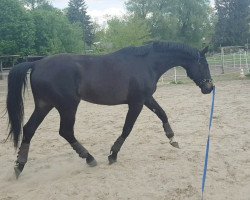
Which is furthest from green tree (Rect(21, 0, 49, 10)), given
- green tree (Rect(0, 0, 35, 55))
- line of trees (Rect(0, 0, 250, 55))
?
green tree (Rect(0, 0, 35, 55))

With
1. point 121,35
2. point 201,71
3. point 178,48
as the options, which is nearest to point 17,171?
point 178,48

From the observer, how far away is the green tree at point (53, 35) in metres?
30.3

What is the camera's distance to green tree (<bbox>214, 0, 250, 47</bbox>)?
49.3 metres

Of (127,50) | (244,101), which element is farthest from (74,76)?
(244,101)

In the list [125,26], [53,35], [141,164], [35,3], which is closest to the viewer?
[141,164]

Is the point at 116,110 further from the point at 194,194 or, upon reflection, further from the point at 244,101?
the point at 194,194

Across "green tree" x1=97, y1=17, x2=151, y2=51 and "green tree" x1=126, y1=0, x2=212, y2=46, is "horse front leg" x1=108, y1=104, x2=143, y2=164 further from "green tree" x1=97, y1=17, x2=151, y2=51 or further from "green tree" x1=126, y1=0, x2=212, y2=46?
"green tree" x1=126, y1=0, x2=212, y2=46

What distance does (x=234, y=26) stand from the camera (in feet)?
162

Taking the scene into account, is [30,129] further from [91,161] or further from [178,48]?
[178,48]

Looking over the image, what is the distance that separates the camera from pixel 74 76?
4.44 m

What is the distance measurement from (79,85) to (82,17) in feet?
190

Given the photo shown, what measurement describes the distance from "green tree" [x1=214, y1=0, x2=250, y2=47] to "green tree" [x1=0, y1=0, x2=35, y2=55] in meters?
31.0

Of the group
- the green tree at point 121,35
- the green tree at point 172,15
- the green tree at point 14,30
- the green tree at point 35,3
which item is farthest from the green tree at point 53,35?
the green tree at point 35,3

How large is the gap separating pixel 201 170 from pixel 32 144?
3191mm
